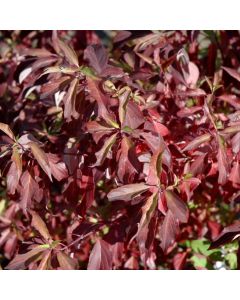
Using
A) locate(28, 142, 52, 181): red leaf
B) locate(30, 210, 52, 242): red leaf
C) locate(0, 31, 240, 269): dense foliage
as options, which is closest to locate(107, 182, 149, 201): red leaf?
locate(0, 31, 240, 269): dense foliage

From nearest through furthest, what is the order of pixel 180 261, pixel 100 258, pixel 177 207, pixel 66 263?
pixel 177 207
pixel 66 263
pixel 100 258
pixel 180 261

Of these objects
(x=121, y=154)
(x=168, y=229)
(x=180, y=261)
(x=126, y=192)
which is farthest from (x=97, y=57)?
(x=180, y=261)

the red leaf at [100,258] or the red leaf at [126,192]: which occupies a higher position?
the red leaf at [126,192]

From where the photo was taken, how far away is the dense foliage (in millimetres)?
1166

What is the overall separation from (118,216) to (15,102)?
648mm

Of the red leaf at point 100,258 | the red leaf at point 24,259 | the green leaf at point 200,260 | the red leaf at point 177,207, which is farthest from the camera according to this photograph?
the green leaf at point 200,260

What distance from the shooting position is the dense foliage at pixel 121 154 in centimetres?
117

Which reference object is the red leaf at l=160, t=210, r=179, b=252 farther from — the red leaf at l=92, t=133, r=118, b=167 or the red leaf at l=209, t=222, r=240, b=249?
the red leaf at l=92, t=133, r=118, b=167

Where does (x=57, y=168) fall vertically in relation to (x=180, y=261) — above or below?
above

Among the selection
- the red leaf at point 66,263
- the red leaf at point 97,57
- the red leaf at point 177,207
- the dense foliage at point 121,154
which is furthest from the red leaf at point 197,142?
the red leaf at point 66,263

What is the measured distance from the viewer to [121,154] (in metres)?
1.17

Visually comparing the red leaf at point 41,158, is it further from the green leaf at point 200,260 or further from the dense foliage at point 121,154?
the green leaf at point 200,260

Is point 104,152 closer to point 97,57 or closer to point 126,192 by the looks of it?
point 126,192

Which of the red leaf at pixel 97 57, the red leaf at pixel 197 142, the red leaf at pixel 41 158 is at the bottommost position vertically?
the red leaf at pixel 197 142
